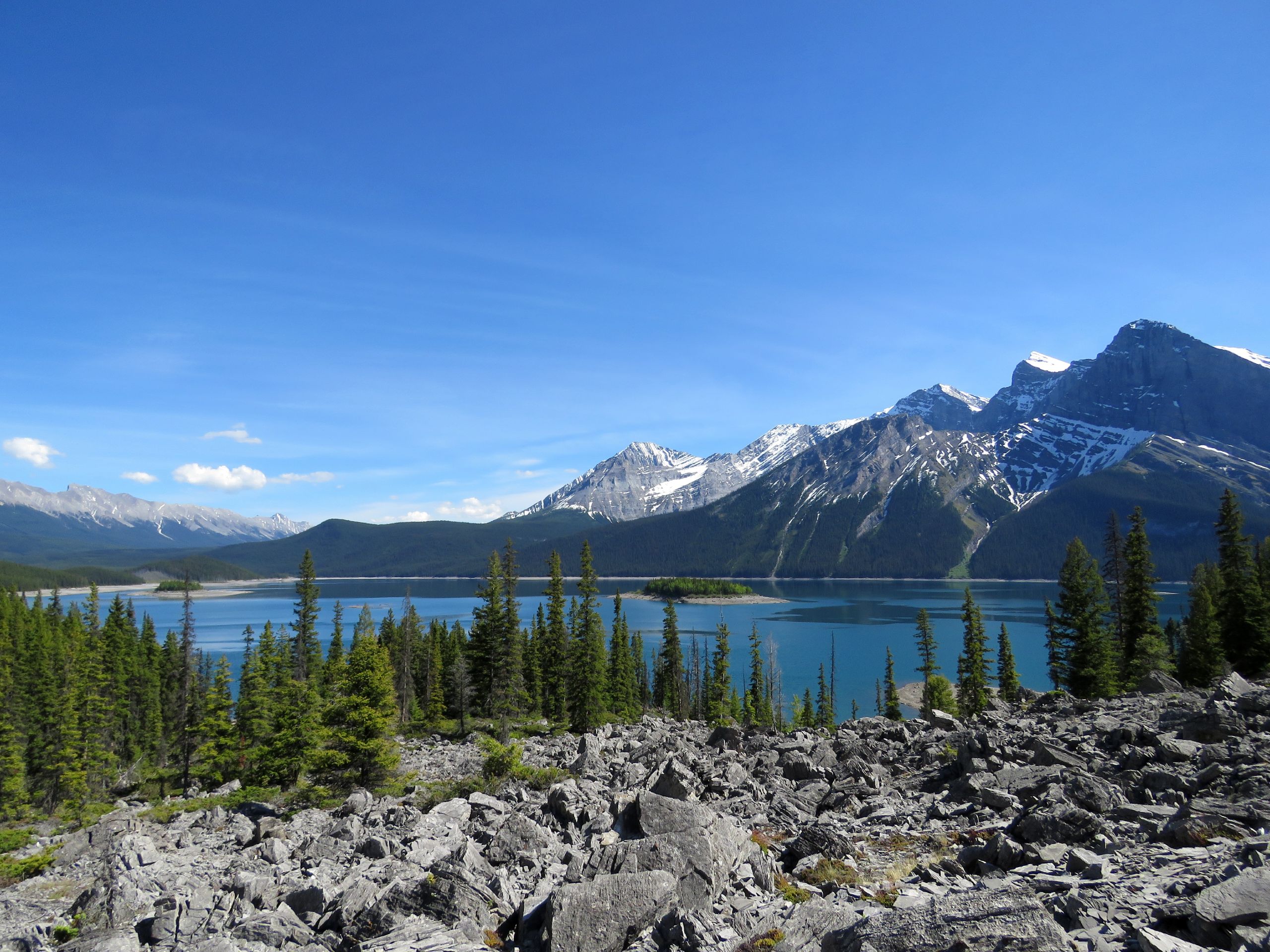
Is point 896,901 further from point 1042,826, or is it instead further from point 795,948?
point 1042,826

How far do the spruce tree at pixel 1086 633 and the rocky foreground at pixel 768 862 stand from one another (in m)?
29.3

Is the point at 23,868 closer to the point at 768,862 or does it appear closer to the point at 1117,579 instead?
the point at 768,862

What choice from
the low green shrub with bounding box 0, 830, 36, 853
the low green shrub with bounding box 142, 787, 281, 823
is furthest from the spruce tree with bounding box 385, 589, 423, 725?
the low green shrub with bounding box 0, 830, 36, 853

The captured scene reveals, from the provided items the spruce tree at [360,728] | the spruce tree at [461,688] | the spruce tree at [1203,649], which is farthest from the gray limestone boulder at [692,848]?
the spruce tree at [1203,649]

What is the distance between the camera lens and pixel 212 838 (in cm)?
2144

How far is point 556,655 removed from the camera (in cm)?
6181

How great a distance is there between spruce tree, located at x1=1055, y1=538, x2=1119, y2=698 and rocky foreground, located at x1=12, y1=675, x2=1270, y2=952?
29262 mm

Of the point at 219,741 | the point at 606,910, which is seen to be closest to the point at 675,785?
the point at 606,910

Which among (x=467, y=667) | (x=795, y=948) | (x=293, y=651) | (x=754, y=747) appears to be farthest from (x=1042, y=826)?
(x=293, y=651)

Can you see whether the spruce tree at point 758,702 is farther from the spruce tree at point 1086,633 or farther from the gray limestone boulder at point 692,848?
the gray limestone boulder at point 692,848

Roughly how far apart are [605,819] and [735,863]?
183 inches

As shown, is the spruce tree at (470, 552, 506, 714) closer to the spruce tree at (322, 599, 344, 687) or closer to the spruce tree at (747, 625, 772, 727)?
the spruce tree at (322, 599, 344, 687)

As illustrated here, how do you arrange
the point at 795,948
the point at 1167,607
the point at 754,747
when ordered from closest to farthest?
the point at 795,948
the point at 754,747
the point at 1167,607

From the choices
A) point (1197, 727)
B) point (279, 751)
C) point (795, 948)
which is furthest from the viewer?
point (279, 751)
